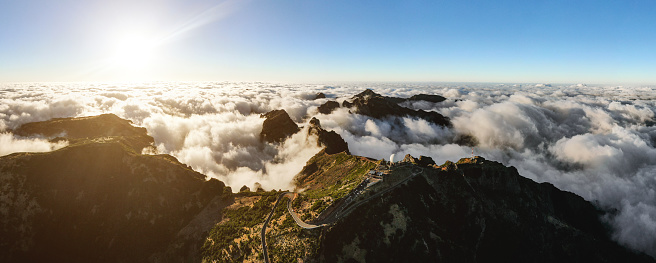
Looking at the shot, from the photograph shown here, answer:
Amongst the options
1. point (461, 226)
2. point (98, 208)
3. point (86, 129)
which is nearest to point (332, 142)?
point (461, 226)

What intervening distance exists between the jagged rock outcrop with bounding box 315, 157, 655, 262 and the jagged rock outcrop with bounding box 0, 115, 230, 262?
4819 cm

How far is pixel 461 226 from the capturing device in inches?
2844

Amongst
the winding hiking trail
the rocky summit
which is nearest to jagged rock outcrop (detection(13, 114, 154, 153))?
the rocky summit

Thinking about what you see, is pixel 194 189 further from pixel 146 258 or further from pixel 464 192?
pixel 464 192

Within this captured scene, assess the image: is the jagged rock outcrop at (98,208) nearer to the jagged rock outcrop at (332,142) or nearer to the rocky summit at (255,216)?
the rocky summit at (255,216)

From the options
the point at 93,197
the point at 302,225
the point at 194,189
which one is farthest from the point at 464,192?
the point at 93,197

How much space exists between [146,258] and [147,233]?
23.3 feet

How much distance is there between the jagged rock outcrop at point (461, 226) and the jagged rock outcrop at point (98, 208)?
4819 cm

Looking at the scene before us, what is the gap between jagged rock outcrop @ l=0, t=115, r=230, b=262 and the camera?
221ft

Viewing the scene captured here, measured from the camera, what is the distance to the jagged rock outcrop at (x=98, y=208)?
67.5 meters

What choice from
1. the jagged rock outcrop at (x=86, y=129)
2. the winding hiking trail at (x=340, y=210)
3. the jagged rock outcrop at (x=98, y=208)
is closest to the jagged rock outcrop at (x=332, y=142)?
the winding hiking trail at (x=340, y=210)

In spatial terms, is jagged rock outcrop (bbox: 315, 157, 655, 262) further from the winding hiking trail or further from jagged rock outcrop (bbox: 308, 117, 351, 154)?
jagged rock outcrop (bbox: 308, 117, 351, 154)

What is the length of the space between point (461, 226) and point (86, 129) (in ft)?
765

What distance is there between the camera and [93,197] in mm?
74500
